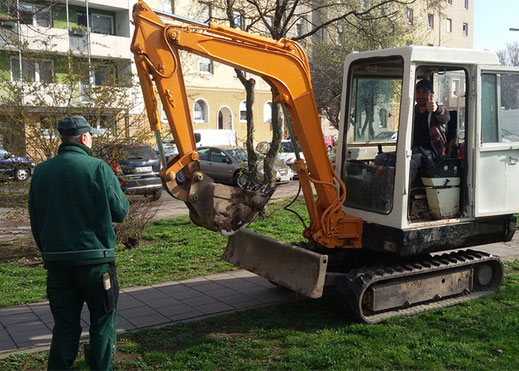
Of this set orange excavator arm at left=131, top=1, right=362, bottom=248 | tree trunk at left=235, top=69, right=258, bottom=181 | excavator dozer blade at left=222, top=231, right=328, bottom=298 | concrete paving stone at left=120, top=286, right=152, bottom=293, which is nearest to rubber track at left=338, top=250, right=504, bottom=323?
excavator dozer blade at left=222, top=231, right=328, bottom=298

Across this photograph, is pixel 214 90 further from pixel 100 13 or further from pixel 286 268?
pixel 286 268

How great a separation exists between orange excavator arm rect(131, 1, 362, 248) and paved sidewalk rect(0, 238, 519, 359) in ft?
4.16

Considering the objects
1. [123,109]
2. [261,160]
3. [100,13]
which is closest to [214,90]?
[100,13]

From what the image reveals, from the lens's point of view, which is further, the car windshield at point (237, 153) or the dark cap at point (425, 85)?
the car windshield at point (237, 153)

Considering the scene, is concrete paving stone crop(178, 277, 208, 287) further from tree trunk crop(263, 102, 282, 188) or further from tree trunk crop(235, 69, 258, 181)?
tree trunk crop(235, 69, 258, 181)

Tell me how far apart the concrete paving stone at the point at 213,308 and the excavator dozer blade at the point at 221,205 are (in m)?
1.28

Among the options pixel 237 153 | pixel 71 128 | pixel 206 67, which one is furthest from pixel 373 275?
pixel 206 67

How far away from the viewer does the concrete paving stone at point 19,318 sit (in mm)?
5926

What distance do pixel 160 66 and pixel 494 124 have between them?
370 cm

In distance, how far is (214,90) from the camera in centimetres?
3638

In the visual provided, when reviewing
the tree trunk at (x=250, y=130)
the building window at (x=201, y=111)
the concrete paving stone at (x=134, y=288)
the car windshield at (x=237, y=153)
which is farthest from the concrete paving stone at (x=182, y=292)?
the building window at (x=201, y=111)

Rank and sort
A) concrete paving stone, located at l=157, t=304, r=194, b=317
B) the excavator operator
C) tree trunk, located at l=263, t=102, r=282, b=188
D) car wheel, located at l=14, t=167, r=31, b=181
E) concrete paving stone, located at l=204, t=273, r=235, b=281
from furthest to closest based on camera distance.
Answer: tree trunk, located at l=263, t=102, r=282, b=188 → car wheel, located at l=14, t=167, r=31, b=181 → concrete paving stone, located at l=204, t=273, r=235, b=281 → concrete paving stone, located at l=157, t=304, r=194, b=317 → the excavator operator

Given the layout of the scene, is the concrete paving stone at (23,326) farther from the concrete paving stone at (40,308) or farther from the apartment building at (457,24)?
the apartment building at (457,24)

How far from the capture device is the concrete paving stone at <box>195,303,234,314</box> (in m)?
6.27
